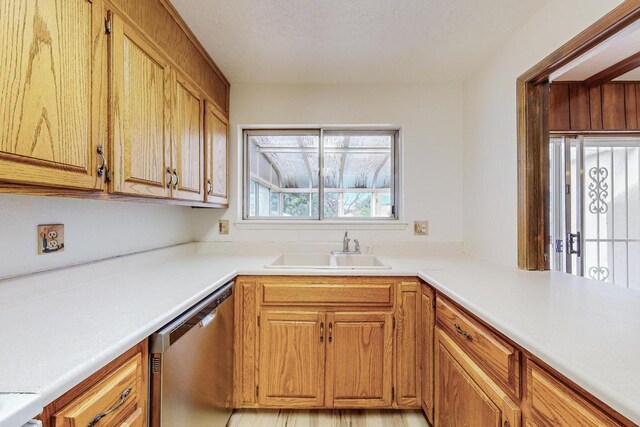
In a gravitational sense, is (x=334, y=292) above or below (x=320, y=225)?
below

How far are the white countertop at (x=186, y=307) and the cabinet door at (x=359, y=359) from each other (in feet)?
0.93

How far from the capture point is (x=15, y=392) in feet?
1.85

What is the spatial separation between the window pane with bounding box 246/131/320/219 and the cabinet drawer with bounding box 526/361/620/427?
6.03 feet

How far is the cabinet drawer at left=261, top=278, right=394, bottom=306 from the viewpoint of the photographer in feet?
5.66

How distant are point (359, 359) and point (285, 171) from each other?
1.57 meters

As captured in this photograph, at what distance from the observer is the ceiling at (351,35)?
58.8 inches

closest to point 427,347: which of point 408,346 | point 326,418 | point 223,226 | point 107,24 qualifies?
point 408,346

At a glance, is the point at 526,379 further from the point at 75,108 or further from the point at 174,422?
the point at 75,108

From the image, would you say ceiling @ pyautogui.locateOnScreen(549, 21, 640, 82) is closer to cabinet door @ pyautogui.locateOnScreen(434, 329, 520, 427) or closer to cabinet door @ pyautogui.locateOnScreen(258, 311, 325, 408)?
cabinet door @ pyautogui.locateOnScreen(434, 329, 520, 427)

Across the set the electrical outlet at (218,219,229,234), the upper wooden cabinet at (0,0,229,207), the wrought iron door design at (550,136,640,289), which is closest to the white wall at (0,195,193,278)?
the upper wooden cabinet at (0,0,229,207)

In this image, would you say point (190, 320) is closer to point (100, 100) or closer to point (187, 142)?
point (100, 100)

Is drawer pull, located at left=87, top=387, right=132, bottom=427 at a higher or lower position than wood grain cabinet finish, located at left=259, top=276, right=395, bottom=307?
lower

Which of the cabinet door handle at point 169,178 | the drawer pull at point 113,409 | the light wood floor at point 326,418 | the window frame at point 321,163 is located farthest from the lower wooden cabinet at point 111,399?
the window frame at point 321,163

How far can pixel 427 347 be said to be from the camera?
1.67 m
